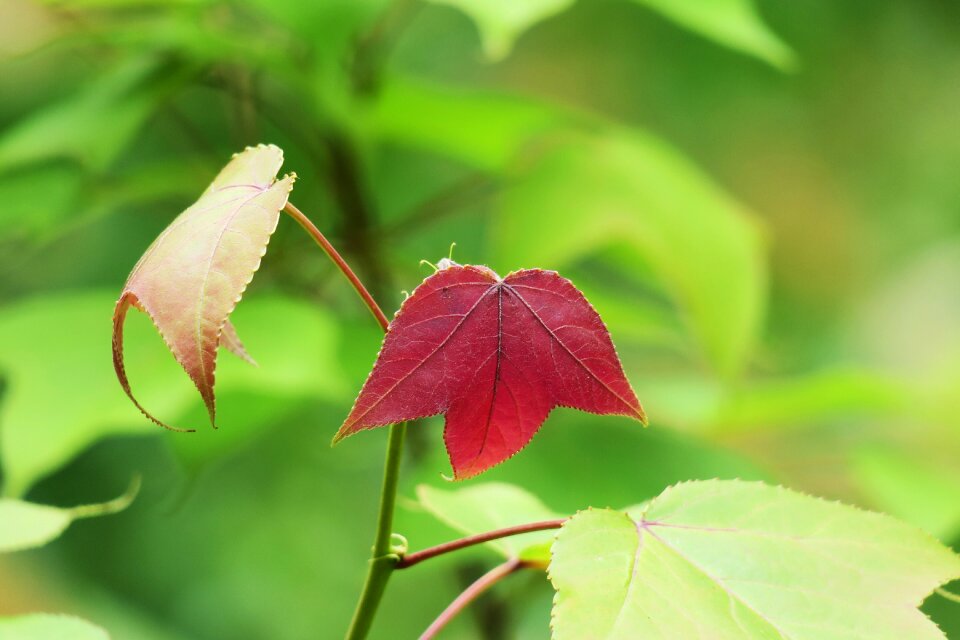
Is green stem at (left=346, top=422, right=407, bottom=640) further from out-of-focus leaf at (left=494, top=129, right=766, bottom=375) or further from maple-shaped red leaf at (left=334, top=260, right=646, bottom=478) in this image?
out-of-focus leaf at (left=494, top=129, right=766, bottom=375)

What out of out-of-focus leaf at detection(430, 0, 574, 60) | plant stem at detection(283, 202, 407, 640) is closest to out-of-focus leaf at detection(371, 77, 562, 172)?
out-of-focus leaf at detection(430, 0, 574, 60)

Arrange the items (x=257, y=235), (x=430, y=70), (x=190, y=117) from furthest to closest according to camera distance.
Answer: 1. (x=430, y=70)
2. (x=190, y=117)
3. (x=257, y=235)

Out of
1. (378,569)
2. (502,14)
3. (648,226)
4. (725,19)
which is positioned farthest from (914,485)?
(378,569)

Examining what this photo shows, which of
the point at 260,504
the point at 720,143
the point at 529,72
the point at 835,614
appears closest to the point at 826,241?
the point at 720,143

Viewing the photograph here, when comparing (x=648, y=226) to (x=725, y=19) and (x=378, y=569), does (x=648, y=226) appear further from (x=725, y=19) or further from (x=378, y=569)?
(x=378, y=569)

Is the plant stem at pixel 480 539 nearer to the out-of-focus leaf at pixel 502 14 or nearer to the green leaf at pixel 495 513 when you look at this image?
the green leaf at pixel 495 513

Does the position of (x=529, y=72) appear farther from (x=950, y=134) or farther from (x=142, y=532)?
(x=142, y=532)
